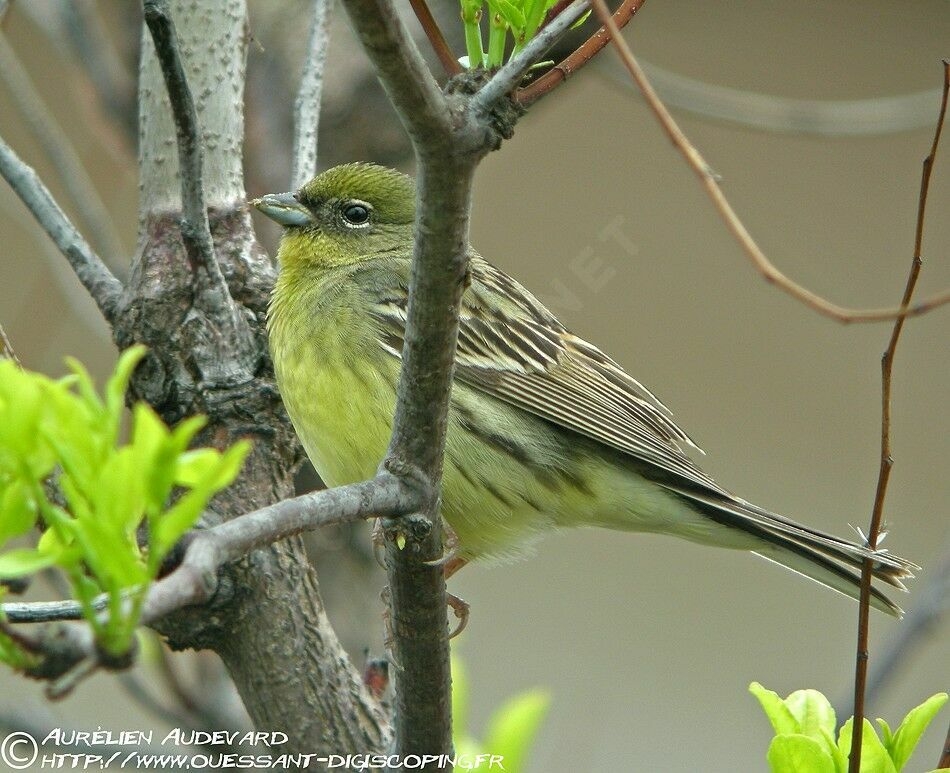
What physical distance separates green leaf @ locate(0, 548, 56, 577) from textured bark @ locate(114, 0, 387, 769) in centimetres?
122

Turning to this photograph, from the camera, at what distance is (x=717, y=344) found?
278 inches

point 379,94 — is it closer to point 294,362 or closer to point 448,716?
point 294,362

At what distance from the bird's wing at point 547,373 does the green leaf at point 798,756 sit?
4.34 feet

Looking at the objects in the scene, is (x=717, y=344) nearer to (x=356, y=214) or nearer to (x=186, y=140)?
(x=356, y=214)

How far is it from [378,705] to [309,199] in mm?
1576

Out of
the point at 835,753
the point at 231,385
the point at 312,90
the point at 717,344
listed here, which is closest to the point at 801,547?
the point at 835,753

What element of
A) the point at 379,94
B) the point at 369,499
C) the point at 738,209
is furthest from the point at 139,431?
the point at 738,209

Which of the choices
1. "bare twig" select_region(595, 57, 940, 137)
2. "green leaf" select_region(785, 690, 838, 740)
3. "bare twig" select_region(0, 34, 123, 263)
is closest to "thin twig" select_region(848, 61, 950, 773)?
"green leaf" select_region(785, 690, 838, 740)

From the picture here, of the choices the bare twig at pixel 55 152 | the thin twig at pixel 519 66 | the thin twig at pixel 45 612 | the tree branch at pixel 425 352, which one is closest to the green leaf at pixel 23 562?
the thin twig at pixel 45 612

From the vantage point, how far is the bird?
308cm

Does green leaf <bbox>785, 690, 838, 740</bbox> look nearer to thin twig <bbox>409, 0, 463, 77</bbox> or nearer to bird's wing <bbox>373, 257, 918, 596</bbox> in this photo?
bird's wing <bbox>373, 257, 918, 596</bbox>

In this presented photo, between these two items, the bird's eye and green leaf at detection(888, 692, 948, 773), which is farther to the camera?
the bird's eye

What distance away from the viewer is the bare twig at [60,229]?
2.58m

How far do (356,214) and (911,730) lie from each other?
2350mm
